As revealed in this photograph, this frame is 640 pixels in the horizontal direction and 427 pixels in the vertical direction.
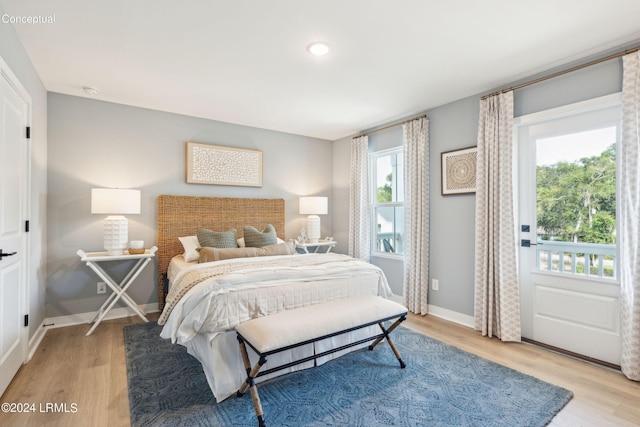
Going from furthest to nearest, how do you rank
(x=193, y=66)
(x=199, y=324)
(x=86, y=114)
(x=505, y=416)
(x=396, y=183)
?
(x=396, y=183)
(x=86, y=114)
(x=193, y=66)
(x=199, y=324)
(x=505, y=416)

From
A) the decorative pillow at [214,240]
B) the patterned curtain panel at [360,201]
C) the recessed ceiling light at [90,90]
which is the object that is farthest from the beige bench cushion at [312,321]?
the recessed ceiling light at [90,90]

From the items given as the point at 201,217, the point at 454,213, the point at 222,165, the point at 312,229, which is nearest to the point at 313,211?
the point at 312,229

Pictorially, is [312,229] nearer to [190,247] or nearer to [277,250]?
[277,250]

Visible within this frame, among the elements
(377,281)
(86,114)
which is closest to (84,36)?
(86,114)

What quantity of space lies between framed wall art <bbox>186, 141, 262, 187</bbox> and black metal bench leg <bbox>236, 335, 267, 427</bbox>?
2.70 meters

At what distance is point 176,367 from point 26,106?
238 cm

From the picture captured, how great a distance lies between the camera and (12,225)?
7.41 feet

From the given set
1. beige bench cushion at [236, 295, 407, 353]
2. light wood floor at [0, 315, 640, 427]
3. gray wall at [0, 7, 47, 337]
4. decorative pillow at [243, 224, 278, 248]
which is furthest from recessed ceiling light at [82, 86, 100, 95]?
beige bench cushion at [236, 295, 407, 353]

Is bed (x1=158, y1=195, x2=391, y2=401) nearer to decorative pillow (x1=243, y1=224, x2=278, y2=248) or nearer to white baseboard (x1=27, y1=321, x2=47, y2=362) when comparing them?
decorative pillow (x1=243, y1=224, x2=278, y2=248)

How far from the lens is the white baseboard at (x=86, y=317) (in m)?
3.35

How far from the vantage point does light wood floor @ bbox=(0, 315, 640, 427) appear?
1.89 metres

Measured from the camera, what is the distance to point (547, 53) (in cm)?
254

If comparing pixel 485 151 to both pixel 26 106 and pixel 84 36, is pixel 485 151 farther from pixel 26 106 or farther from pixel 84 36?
pixel 26 106

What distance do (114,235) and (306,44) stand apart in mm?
2667
